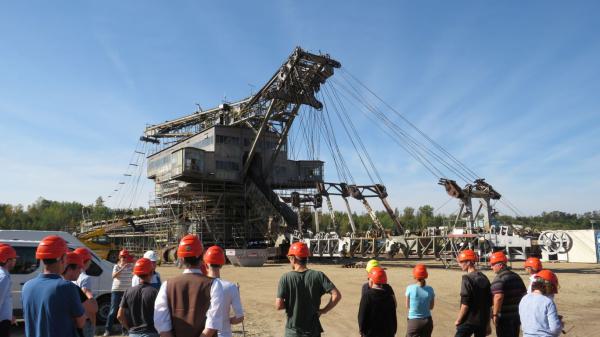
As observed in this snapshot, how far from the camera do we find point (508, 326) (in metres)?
5.77

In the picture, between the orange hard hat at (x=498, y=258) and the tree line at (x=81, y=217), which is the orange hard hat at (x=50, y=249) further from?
the tree line at (x=81, y=217)

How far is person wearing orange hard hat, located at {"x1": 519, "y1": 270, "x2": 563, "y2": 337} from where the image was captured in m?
4.52

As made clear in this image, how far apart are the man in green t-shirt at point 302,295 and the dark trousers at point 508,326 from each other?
2.55 metres

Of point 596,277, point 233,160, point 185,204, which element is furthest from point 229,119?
point 596,277

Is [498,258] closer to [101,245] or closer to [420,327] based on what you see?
[420,327]

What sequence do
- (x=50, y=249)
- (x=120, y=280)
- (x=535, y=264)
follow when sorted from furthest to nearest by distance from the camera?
(x=120, y=280) < (x=535, y=264) < (x=50, y=249)

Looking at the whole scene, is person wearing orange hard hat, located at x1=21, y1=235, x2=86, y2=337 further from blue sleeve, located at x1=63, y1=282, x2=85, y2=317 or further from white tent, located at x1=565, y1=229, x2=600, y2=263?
white tent, located at x1=565, y1=229, x2=600, y2=263

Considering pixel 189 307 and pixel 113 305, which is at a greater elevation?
pixel 189 307

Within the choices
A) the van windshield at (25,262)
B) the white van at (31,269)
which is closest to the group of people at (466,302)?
the white van at (31,269)

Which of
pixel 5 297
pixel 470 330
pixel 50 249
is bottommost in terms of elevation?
pixel 470 330

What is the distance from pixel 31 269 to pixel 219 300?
746 cm

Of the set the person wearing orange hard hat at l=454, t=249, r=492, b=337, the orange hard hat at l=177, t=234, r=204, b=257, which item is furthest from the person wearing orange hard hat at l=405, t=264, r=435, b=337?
the orange hard hat at l=177, t=234, r=204, b=257

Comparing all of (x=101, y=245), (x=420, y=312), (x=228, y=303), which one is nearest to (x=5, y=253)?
(x=228, y=303)

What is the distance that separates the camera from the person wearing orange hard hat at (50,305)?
355cm
